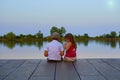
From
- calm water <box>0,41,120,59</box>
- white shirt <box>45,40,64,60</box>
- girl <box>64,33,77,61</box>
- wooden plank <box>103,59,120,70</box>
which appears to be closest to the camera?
wooden plank <box>103,59,120,70</box>

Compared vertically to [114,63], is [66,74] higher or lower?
lower

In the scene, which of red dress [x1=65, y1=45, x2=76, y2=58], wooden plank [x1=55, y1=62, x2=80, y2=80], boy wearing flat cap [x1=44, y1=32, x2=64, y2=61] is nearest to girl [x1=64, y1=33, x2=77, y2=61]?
red dress [x1=65, y1=45, x2=76, y2=58]

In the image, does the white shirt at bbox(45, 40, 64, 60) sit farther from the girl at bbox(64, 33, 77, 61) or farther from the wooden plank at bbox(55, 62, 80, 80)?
the wooden plank at bbox(55, 62, 80, 80)

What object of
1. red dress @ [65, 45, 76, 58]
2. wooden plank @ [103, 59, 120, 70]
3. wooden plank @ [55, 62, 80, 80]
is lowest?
wooden plank @ [55, 62, 80, 80]

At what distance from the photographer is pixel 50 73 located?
6336 millimetres

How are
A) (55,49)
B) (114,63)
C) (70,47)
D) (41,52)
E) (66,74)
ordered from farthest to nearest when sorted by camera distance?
(41,52), (70,47), (55,49), (114,63), (66,74)

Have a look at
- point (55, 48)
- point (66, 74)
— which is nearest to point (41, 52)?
point (55, 48)

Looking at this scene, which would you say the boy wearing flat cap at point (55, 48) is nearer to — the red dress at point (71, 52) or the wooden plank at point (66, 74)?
the red dress at point (71, 52)

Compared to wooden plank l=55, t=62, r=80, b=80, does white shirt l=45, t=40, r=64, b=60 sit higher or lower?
higher

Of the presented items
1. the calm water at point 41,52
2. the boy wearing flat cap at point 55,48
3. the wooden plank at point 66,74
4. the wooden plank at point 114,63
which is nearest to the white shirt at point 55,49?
the boy wearing flat cap at point 55,48

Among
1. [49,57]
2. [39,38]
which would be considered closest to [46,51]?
[49,57]

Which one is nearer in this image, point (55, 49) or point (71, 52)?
point (55, 49)

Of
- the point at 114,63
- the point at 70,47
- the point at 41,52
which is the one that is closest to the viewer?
the point at 114,63

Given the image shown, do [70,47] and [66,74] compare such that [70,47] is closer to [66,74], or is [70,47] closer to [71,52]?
[71,52]
